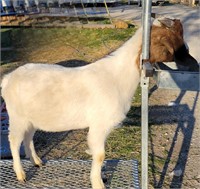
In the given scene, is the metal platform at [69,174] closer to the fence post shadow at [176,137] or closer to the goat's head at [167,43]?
the fence post shadow at [176,137]

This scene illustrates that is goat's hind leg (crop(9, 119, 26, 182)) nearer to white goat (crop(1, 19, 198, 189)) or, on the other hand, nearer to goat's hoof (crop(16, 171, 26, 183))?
goat's hoof (crop(16, 171, 26, 183))

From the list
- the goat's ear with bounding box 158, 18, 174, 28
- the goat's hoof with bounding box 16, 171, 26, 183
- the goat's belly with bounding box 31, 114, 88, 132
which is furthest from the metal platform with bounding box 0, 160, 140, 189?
the goat's ear with bounding box 158, 18, 174, 28

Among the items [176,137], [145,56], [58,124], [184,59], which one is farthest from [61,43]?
[145,56]

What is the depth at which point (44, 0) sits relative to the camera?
75.3 ft

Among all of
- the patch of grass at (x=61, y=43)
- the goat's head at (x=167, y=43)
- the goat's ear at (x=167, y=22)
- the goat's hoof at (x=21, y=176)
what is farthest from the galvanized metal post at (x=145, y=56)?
the patch of grass at (x=61, y=43)

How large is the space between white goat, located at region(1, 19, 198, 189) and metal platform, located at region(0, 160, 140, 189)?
0.44m

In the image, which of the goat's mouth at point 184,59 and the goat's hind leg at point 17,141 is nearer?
the goat's mouth at point 184,59

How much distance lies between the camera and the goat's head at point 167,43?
3.49 meters

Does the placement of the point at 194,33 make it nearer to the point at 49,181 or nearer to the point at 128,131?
the point at 128,131

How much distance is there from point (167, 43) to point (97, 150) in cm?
133

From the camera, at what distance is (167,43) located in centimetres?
349

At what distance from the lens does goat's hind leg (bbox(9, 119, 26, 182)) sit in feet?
13.5

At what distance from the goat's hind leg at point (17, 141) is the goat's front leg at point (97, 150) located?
2.66ft

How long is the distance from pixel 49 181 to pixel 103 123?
1128 mm
